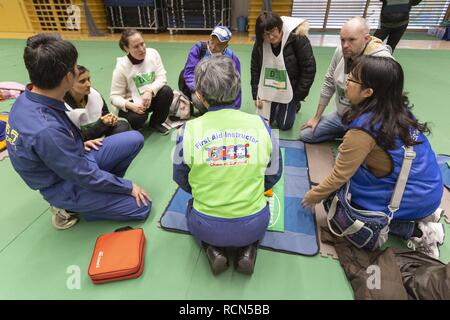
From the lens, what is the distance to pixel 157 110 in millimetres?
2912

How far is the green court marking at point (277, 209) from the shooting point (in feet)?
5.90

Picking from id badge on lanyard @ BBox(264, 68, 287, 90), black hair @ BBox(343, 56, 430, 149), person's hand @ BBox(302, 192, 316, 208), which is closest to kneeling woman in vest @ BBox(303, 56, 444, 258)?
black hair @ BBox(343, 56, 430, 149)

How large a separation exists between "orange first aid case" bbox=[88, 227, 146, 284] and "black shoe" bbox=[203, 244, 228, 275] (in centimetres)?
41

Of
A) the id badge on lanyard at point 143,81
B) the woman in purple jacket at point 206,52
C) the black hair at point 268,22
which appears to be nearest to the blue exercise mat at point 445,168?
the black hair at point 268,22

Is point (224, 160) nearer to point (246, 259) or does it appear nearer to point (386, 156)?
point (246, 259)

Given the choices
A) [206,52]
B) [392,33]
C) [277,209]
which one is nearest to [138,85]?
[206,52]

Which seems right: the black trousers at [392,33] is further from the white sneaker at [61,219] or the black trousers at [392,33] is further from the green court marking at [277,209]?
the white sneaker at [61,219]

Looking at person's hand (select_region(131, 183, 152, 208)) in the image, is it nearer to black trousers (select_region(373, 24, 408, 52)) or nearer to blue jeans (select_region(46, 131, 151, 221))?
blue jeans (select_region(46, 131, 151, 221))

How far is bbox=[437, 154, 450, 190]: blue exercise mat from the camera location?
6.92ft

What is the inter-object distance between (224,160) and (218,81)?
0.37m
